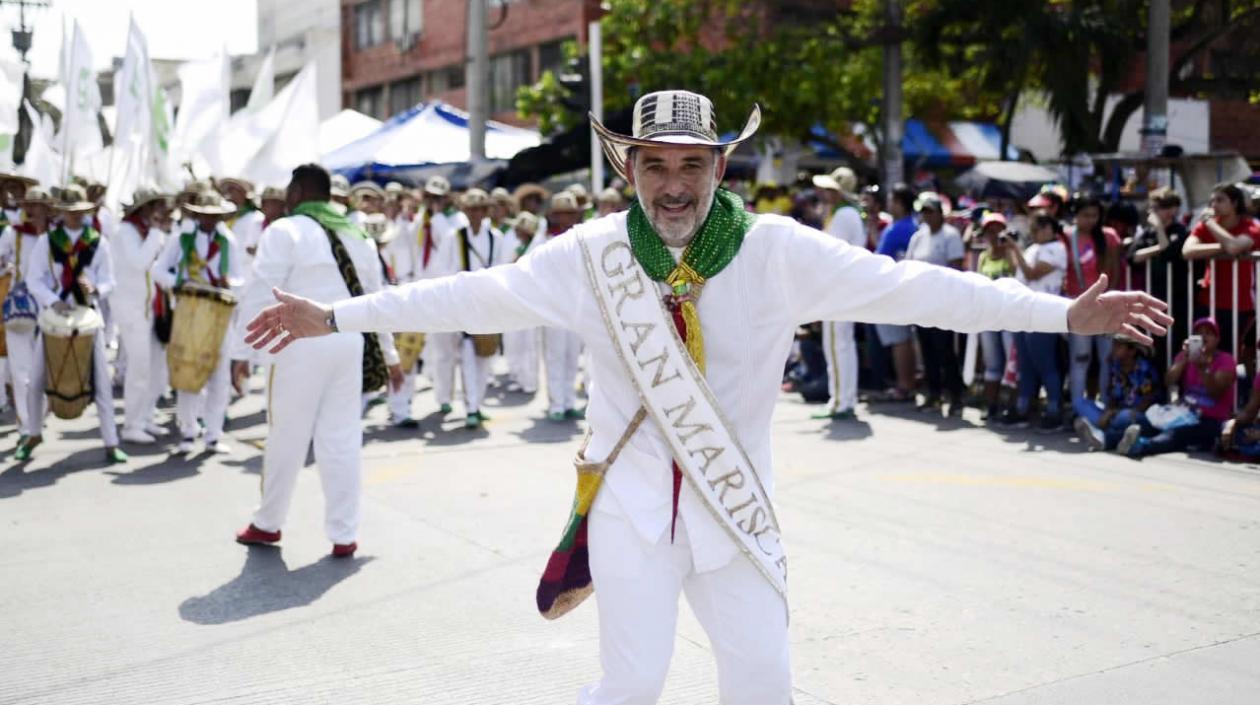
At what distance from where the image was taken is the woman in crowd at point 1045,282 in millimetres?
10883

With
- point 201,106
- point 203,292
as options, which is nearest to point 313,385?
point 203,292

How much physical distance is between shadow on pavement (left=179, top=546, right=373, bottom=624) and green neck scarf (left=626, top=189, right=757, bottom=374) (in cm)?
314

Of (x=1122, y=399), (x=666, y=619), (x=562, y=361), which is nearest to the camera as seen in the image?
(x=666, y=619)

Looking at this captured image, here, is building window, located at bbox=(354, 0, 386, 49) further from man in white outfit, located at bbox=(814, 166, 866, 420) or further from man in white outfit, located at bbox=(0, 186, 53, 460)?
man in white outfit, located at bbox=(814, 166, 866, 420)

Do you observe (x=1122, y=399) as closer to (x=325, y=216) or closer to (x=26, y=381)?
(x=325, y=216)

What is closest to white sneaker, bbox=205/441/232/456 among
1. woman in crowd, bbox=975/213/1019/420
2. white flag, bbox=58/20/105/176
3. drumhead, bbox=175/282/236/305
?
drumhead, bbox=175/282/236/305

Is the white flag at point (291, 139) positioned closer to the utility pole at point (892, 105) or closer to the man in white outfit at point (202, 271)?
the man in white outfit at point (202, 271)

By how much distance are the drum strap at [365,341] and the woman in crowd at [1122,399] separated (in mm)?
5225

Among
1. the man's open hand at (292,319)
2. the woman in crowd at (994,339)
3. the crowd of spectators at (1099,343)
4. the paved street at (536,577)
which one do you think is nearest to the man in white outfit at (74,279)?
the paved street at (536,577)

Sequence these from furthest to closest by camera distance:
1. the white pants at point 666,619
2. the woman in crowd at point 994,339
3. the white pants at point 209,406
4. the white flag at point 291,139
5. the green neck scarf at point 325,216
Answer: the white flag at point 291,139, the woman in crowd at point 994,339, the white pants at point 209,406, the green neck scarf at point 325,216, the white pants at point 666,619

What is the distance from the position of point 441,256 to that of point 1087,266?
5522 millimetres

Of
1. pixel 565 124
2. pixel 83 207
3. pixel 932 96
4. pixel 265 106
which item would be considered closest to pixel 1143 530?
pixel 83 207

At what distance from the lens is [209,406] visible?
10.8 metres

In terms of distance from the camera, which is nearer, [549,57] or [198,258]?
[198,258]
